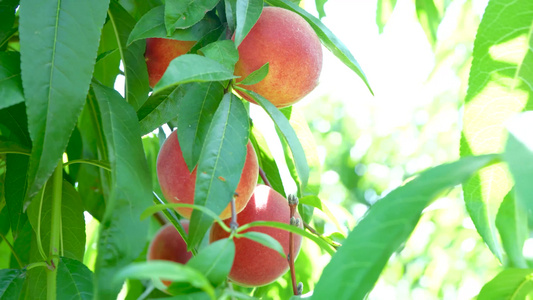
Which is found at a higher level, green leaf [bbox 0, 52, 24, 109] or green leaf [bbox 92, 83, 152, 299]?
green leaf [bbox 0, 52, 24, 109]

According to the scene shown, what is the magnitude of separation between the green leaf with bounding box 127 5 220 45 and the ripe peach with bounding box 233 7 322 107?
5cm

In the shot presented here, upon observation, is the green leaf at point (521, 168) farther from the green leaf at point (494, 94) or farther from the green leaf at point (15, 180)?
the green leaf at point (15, 180)

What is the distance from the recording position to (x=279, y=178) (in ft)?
3.11

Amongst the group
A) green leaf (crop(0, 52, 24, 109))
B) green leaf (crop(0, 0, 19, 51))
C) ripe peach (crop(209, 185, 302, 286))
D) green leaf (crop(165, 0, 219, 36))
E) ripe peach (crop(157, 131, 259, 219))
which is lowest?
ripe peach (crop(209, 185, 302, 286))

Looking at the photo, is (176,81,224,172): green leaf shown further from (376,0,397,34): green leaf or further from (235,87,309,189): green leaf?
(376,0,397,34): green leaf

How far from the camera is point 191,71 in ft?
1.66

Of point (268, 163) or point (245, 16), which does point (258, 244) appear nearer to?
point (268, 163)

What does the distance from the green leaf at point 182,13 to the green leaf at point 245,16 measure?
1.8 inches

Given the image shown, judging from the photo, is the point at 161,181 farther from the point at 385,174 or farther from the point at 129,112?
the point at 385,174

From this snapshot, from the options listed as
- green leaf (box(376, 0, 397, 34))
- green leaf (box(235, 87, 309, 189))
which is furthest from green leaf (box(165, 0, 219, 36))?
green leaf (box(376, 0, 397, 34))

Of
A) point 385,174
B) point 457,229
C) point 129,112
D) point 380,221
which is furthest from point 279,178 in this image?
point 385,174

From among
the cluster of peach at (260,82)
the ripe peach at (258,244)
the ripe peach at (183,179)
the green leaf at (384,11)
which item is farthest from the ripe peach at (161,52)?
the green leaf at (384,11)

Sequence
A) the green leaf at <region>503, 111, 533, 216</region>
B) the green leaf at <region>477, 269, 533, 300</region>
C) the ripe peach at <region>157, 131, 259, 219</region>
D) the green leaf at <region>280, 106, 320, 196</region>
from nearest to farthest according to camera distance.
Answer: the green leaf at <region>503, 111, 533, 216</region> < the green leaf at <region>477, 269, 533, 300</region> < the ripe peach at <region>157, 131, 259, 219</region> < the green leaf at <region>280, 106, 320, 196</region>

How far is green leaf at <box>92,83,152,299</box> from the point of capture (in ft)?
1.51
